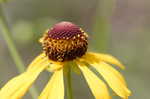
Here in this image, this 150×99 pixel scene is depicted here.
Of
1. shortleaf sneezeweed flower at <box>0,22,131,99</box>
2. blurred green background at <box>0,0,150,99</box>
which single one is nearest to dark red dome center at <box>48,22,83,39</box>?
shortleaf sneezeweed flower at <box>0,22,131,99</box>

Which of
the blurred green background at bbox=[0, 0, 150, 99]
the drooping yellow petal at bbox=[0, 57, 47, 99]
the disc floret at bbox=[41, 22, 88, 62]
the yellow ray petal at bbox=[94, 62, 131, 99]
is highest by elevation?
the disc floret at bbox=[41, 22, 88, 62]

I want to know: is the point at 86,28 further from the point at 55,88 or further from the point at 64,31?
the point at 55,88

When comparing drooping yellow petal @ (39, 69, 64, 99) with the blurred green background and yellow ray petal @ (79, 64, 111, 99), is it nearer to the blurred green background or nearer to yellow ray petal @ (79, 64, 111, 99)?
yellow ray petal @ (79, 64, 111, 99)

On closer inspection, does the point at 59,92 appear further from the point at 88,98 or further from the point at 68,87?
the point at 88,98

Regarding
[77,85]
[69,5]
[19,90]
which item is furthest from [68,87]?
[69,5]

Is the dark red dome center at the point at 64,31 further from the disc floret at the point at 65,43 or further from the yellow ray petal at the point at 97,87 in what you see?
the yellow ray petal at the point at 97,87

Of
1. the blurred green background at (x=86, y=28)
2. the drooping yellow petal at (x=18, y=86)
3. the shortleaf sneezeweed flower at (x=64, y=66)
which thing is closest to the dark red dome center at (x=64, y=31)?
the shortleaf sneezeweed flower at (x=64, y=66)

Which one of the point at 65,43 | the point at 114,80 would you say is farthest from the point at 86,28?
the point at 114,80
